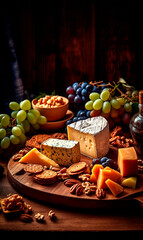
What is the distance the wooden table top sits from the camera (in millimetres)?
1257

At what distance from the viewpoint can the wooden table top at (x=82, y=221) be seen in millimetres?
1257

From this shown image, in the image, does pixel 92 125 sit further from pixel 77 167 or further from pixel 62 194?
pixel 62 194

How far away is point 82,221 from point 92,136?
22.5 inches

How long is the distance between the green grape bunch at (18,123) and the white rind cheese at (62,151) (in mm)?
244

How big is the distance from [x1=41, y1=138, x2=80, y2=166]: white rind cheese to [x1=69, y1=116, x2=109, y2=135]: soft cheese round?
0.44ft

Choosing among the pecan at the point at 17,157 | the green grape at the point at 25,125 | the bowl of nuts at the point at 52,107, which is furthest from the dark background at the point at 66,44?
the pecan at the point at 17,157

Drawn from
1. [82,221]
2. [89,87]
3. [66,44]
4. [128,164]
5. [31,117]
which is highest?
[66,44]

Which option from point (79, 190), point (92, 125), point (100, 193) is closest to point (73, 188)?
point (79, 190)

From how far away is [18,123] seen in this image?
6.49 ft

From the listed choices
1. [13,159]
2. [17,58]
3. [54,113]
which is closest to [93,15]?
[17,58]

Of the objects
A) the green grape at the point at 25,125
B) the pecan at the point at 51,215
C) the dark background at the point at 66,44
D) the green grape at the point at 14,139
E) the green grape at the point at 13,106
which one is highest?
the dark background at the point at 66,44

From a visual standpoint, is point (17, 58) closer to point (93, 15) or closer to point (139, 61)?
point (93, 15)

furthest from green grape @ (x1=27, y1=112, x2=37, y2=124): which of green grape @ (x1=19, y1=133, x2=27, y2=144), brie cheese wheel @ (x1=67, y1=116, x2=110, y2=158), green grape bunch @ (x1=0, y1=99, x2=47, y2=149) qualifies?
brie cheese wheel @ (x1=67, y1=116, x2=110, y2=158)

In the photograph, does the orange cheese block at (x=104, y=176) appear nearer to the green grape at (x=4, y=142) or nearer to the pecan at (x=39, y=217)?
the pecan at (x=39, y=217)
